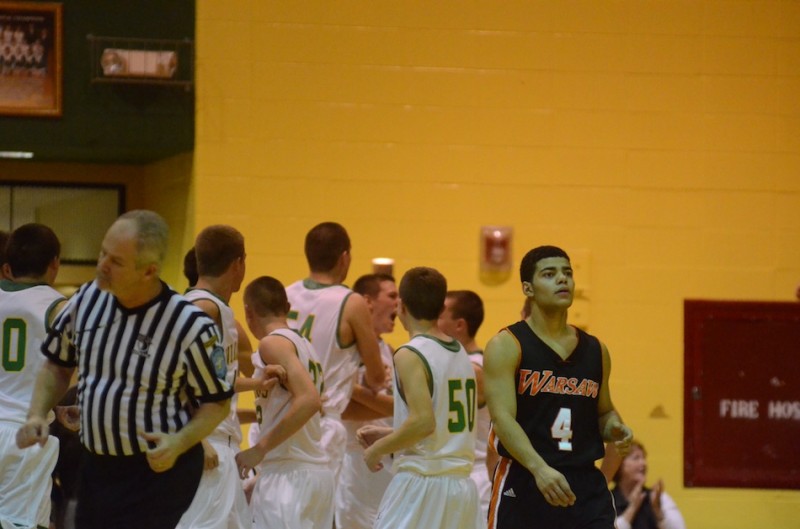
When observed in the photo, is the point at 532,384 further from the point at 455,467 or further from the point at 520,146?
the point at 520,146

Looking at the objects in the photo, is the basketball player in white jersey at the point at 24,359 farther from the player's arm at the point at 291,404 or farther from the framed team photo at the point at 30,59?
the framed team photo at the point at 30,59

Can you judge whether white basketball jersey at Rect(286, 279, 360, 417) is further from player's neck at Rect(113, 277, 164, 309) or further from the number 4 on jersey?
player's neck at Rect(113, 277, 164, 309)

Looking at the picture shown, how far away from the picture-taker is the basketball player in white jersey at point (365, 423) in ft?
21.9

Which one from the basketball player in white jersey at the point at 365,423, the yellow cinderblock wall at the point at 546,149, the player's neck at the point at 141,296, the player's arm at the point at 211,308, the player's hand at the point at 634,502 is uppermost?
the yellow cinderblock wall at the point at 546,149

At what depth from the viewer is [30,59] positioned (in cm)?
806

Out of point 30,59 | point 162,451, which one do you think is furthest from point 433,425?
point 30,59

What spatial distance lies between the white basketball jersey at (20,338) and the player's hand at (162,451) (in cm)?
177

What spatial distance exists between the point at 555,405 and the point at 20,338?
247 centimetres

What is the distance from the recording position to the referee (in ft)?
12.9

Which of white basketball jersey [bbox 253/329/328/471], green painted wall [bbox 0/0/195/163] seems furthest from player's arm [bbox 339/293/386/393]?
green painted wall [bbox 0/0/195/163]

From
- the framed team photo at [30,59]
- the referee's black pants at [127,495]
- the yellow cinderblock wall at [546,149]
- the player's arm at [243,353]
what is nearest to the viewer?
the referee's black pants at [127,495]

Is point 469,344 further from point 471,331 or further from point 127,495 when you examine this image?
point 127,495

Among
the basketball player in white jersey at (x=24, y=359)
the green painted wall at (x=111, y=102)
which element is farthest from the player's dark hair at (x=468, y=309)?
the green painted wall at (x=111, y=102)

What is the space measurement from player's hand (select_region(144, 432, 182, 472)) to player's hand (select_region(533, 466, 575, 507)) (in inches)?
51.8
